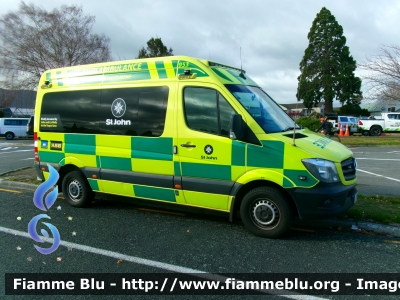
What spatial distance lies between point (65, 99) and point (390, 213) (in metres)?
6.02

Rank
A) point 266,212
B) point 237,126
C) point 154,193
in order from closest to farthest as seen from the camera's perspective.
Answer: point 237,126
point 266,212
point 154,193

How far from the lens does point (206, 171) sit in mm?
5191

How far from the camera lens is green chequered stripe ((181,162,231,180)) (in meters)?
5.05

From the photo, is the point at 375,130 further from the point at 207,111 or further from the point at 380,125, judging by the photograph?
the point at 207,111

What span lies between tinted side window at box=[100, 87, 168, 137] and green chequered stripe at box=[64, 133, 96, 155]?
35cm

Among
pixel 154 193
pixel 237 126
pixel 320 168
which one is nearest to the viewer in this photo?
pixel 320 168

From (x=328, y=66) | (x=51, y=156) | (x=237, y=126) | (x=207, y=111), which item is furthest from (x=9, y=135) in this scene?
(x=328, y=66)

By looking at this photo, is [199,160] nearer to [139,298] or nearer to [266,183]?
[266,183]

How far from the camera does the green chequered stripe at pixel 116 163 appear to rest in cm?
593

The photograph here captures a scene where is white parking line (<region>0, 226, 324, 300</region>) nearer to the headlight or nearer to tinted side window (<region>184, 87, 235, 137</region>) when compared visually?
A: the headlight

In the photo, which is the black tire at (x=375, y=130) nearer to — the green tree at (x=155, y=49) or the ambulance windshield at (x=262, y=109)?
the green tree at (x=155, y=49)

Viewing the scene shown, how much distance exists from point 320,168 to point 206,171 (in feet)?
5.21

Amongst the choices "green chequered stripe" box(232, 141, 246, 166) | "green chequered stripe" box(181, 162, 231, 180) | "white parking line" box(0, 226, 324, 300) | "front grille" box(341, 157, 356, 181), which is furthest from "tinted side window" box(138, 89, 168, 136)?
"front grille" box(341, 157, 356, 181)

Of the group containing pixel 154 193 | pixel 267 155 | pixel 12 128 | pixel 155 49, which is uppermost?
pixel 155 49
